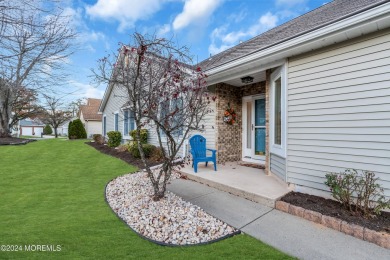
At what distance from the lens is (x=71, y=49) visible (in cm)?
764

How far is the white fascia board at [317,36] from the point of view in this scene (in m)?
2.91

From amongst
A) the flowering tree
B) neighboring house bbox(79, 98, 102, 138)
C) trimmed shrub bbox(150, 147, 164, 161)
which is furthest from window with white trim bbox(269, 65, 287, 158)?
neighboring house bbox(79, 98, 102, 138)

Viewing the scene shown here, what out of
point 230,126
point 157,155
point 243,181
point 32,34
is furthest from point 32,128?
point 243,181

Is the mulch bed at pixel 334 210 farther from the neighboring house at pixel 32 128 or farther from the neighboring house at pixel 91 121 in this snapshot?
the neighboring house at pixel 32 128

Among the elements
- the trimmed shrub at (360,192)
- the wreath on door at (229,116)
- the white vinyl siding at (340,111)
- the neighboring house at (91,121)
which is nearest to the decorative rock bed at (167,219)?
the trimmed shrub at (360,192)

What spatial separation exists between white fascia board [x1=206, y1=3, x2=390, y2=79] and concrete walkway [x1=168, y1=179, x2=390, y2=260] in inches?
114

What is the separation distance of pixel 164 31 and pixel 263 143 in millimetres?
4191

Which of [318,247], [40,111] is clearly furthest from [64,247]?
[40,111]

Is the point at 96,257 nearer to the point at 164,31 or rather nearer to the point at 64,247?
the point at 64,247

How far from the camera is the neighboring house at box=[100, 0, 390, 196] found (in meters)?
3.11

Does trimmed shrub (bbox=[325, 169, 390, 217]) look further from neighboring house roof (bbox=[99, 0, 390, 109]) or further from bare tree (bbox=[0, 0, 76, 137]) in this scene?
bare tree (bbox=[0, 0, 76, 137])

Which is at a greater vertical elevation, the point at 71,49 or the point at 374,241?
the point at 71,49

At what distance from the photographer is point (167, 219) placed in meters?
3.09

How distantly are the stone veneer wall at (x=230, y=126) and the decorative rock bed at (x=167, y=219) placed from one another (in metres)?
3.08
